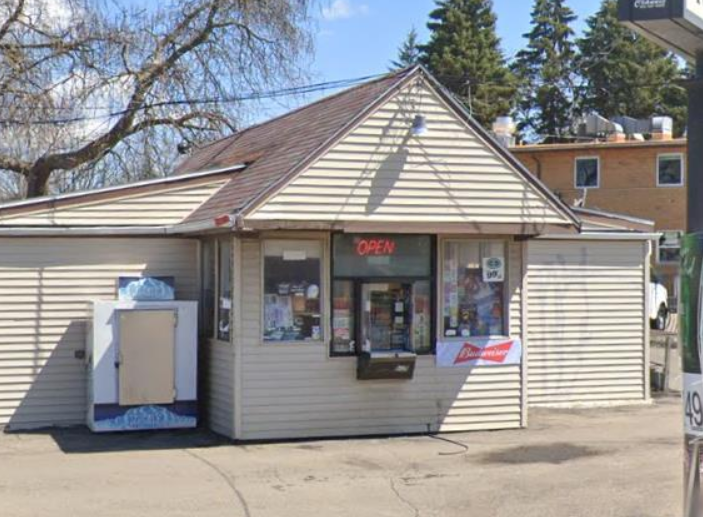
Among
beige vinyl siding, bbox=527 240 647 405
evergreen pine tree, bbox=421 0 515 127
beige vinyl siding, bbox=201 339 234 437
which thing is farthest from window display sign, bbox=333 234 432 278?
evergreen pine tree, bbox=421 0 515 127

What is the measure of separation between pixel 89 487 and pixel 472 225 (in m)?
5.40

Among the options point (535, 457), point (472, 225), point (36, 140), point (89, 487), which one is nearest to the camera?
point (89, 487)

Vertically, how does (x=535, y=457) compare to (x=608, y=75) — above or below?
below

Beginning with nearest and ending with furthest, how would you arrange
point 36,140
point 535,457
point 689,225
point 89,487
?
1. point 689,225
2. point 89,487
3. point 535,457
4. point 36,140

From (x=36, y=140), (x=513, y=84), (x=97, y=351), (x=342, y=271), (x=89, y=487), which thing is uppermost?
(x=513, y=84)

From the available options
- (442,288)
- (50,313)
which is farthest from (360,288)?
(50,313)

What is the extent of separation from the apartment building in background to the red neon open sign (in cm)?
2390

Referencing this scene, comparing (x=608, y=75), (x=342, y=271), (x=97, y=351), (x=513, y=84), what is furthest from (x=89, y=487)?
(x=608, y=75)

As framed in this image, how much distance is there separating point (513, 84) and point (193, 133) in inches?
1184

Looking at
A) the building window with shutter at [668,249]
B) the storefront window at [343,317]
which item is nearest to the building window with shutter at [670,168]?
the building window with shutter at [668,249]

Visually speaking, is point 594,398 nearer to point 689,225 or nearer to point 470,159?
point 470,159

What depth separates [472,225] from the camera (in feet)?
40.1

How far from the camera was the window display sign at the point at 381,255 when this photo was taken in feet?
40.6

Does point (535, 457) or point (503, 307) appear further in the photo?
point (503, 307)
